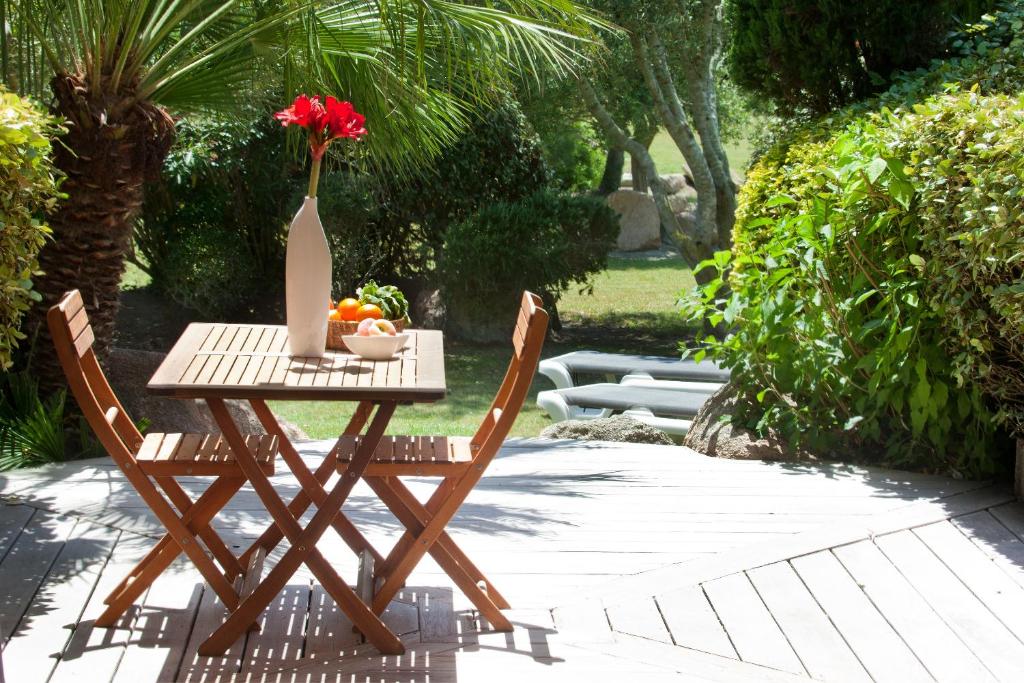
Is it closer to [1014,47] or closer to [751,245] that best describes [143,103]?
[751,245]

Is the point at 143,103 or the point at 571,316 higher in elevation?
the point at 143,103

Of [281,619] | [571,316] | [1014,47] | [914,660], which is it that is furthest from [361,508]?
[571,316]

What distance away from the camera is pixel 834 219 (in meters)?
4.91

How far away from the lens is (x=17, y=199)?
13.0 ft

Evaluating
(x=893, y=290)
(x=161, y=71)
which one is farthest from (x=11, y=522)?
(x=893, y=290)

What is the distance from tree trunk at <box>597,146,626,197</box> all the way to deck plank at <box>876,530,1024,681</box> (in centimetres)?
1442

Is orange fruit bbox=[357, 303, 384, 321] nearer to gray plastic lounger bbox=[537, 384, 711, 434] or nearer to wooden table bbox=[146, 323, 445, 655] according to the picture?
wooden table bbox=[146, 323, 445, 655]

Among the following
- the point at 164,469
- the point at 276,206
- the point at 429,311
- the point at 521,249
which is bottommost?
the point at 429,311

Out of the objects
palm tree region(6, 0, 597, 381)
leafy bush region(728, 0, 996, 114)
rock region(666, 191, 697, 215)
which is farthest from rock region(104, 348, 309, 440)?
rock region(666, 191, 697, 215)

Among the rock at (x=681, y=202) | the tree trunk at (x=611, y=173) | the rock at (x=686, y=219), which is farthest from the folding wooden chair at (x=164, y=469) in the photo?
the tree trunk at (x=611, y=173)

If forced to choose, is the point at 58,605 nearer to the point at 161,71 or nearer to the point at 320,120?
the point at 320,120

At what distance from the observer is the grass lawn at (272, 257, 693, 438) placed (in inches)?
340

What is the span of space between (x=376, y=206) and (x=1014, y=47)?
6030 mm

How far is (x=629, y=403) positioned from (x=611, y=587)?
378cm
